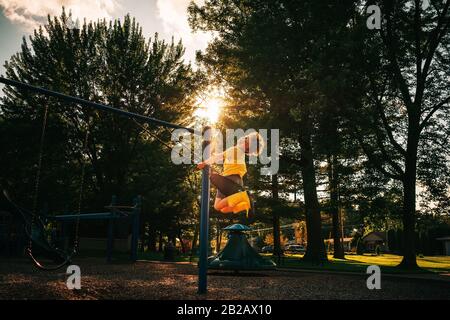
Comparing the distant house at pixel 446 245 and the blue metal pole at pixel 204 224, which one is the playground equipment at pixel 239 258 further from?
the distant house at pixel 446 245

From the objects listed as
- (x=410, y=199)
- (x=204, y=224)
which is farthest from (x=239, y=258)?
(x=410, y=199)

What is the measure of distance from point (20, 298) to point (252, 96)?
57.7 feet

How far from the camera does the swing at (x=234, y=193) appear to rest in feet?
22.5

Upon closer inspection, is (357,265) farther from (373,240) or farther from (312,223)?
(373,240)

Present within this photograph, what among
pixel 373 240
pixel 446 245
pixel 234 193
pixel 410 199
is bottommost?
pixel 373 240

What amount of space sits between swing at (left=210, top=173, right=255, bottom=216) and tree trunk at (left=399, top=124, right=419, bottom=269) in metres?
14.2

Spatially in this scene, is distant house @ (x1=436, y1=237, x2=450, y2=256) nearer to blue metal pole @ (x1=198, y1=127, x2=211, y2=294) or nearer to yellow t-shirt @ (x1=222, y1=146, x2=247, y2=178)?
blue metal pole @ (x1=198, y1=127, x2=211, y2=294)

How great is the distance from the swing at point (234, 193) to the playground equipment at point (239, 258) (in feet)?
23.6

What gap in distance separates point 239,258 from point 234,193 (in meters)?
7.49

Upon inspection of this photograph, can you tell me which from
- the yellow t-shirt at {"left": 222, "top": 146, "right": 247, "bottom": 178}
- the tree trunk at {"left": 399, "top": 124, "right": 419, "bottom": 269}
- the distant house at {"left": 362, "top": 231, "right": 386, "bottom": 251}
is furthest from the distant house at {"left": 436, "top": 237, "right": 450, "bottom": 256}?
the yellow t-shirt at {"left": 222, "top": 146, "right": 247, "bottom": 178}

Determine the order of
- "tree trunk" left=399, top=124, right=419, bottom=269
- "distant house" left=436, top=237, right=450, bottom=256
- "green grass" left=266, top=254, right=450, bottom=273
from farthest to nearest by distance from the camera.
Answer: "distant house" left=436, top=237, right=450, bottom=256
"tree trunk" left=399, top=124, right=419, bottom=269
"green grass" left=266, top=254, right=450, bottom=273

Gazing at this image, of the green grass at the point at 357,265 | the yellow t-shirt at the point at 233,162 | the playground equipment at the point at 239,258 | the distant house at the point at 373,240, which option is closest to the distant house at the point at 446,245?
the distant house at the point at 373,240

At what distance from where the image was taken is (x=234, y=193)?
6.96 m

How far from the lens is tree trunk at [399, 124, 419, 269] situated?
1791 cm
